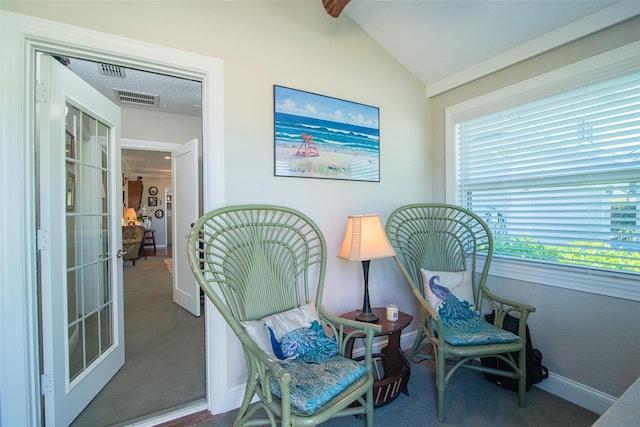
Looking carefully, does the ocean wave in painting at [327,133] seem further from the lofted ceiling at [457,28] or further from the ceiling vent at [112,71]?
the ceiling vent at [112,71]

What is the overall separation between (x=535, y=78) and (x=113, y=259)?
3434 millimetres

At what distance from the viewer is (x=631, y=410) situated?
2.52 feet

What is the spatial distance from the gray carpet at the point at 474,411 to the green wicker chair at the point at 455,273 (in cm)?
10

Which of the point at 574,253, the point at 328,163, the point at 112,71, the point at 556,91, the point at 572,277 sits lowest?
the point at 572,277

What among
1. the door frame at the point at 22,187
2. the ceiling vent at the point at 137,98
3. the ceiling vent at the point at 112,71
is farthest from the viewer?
the ceiling vent at the point at 137,98

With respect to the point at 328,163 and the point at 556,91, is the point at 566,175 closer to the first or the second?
the point at 556,91

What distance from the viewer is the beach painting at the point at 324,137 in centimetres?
209

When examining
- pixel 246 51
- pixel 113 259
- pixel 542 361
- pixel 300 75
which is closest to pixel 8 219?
pixel 113 259

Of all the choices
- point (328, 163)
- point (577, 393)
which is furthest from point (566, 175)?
point (328, 163)

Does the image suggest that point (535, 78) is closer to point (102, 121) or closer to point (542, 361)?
point (542, 361)

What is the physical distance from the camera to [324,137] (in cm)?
227

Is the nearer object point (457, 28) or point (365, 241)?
point (365, 241)

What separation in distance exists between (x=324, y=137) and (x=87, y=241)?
182cm

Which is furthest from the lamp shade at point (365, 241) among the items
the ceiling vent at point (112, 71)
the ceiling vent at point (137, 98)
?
the ceiling vent at point (137, 98)
